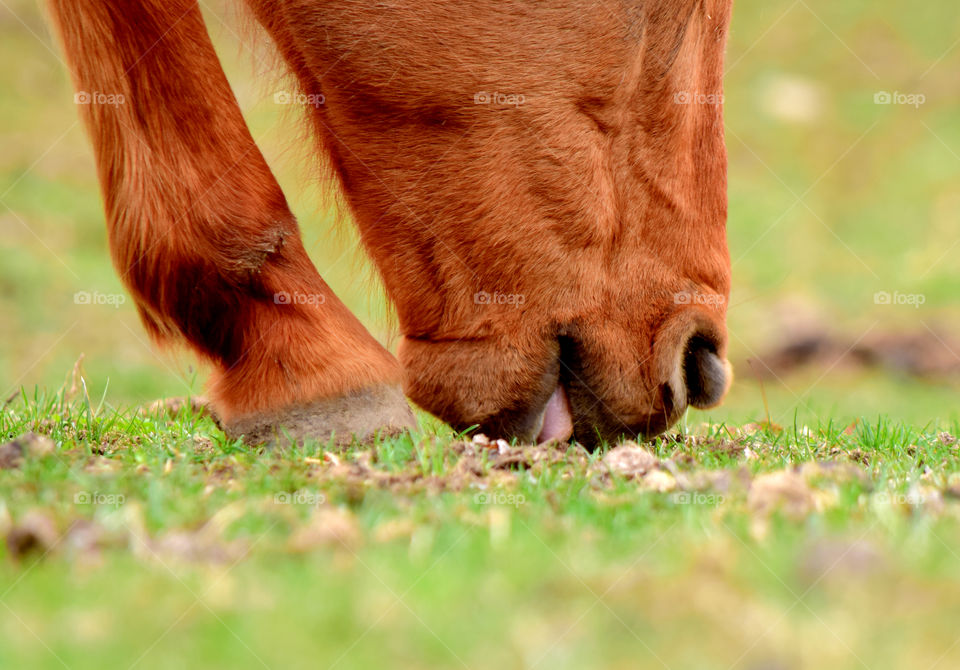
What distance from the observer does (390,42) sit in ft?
8.90

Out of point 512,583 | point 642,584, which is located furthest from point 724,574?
point 512,583

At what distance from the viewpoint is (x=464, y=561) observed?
6.16 ft

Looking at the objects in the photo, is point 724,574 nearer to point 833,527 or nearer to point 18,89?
point 833,527

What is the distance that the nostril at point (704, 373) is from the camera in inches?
117

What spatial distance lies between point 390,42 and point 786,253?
12054 mm
